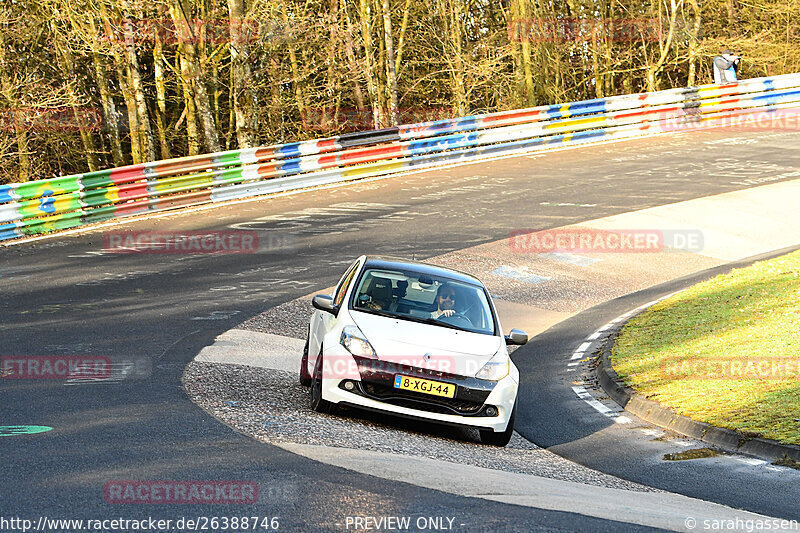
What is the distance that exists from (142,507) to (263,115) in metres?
26.8

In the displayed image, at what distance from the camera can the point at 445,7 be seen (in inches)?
1412

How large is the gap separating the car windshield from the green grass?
8.02 feet

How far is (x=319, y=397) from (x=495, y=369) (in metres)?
1.68

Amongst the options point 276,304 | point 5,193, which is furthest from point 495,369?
point 5,193

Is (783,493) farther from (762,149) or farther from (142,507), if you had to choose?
(762,149)

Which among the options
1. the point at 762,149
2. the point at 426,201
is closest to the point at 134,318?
the point at 426,201

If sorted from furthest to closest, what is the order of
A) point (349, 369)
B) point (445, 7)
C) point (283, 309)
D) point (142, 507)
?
point (445, 7), point (283, 309), point (349, 369), point (142, 507)

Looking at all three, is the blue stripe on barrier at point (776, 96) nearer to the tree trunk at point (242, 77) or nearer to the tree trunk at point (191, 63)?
the tree trunk at point (242, 77)

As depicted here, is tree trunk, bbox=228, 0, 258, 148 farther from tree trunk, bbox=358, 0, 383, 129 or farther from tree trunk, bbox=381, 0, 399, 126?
tree trunk, bbox=381, 0, 399, 126

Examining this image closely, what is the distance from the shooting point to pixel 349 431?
27.8 feet

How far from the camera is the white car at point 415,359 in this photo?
8.69 m

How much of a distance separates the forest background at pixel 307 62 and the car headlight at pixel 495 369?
18246 mm

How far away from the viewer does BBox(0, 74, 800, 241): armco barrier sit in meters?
19.9

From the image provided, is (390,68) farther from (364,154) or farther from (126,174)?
(126,174)
